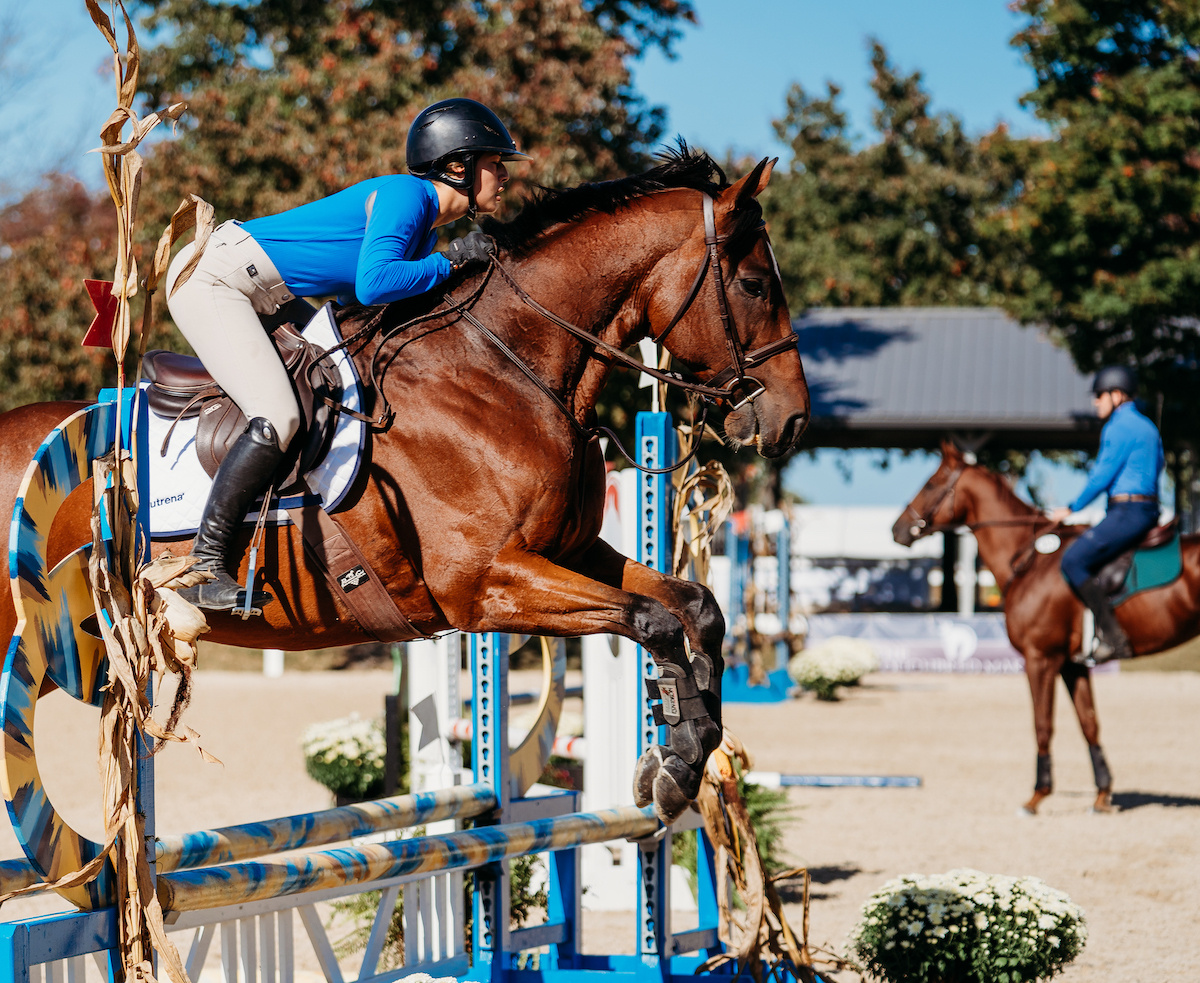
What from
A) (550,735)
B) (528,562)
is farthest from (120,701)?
(550,735)

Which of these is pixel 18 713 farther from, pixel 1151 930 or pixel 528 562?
pixel 1151 930

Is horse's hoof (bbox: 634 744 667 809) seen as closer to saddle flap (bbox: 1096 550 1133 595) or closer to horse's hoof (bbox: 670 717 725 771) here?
horse's hoof (bbox: 670 717 725 771)

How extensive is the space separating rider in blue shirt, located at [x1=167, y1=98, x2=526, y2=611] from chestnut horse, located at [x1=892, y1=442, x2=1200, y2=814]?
20.0ft

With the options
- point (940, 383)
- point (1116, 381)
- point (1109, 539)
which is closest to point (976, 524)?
point (1109, 539)

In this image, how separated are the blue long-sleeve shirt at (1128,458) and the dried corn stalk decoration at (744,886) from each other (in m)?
4.91

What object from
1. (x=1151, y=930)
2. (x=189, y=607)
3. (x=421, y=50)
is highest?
(x=421, y=50)

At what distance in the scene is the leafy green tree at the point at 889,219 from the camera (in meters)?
30.4

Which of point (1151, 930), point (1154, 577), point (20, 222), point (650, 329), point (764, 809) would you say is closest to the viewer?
point (650, 329)

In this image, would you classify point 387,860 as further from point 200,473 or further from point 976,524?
point 976,524

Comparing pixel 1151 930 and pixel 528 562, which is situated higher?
pixel 528 562

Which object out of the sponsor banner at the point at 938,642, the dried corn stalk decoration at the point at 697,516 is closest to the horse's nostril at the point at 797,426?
the dried corn stalk decoration at the point at 697,516

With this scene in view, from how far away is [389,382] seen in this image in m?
3.26

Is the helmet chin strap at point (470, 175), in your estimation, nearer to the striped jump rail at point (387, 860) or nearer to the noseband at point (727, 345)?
the noseband at point (727, 345)

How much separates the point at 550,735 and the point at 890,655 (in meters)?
14.3
